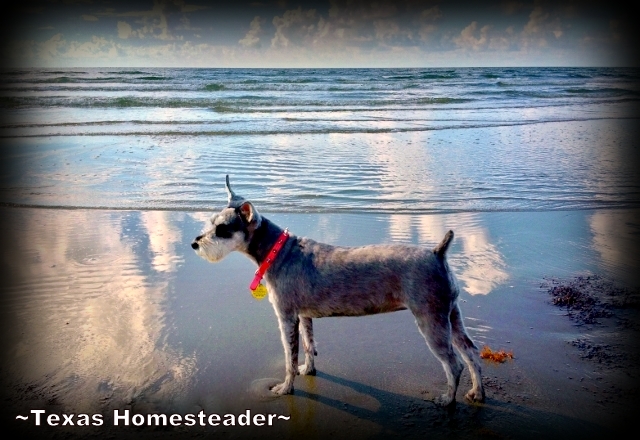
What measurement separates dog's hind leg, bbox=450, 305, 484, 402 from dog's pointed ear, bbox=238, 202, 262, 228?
2.03m

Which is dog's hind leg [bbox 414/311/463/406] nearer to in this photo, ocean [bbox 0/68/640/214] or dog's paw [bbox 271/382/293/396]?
dog's paw [bbox 271/382/293/396]

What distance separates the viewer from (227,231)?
5.09 meters

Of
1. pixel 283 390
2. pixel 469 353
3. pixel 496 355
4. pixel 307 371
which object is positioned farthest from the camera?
pixel 496 355

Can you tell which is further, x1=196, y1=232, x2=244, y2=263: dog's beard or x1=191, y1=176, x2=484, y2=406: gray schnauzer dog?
x1=196, y1=232, x2=244, y2=263: dog's beard

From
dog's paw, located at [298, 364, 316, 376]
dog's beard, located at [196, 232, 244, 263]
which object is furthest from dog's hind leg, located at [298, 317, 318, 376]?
dog's beard, located at [196, 232, 244, 263]

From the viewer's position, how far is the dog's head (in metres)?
5.07

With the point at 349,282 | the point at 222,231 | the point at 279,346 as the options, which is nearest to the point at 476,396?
the point at 349,282

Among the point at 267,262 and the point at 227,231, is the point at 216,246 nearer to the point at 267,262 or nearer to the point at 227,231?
the point at 227,231

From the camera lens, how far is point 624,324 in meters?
6.16

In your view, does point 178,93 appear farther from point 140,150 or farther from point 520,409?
point 520,409

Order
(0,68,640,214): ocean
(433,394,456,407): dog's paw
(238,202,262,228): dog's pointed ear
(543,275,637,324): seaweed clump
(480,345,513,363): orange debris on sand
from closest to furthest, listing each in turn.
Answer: (433,394,456,407): dog's paw < (238,202,262,228): dog's pointed ear < (480,345,513,363): orange debris on sand < (543,275,637,324): seaweed clump < (0,68,640,214): ocean

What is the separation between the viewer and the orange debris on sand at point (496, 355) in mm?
5578

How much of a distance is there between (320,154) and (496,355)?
11.2 metres

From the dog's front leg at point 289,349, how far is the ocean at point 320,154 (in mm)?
5470
